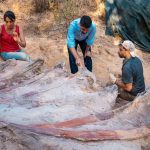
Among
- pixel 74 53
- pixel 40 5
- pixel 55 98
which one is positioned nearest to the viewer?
pixel 55 98

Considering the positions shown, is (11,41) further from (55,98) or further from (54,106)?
(54,106)

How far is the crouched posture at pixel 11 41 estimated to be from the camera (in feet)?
21.8

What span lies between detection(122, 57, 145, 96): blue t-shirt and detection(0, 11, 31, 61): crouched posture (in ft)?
5.82

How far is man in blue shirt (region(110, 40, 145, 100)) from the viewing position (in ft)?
19.0

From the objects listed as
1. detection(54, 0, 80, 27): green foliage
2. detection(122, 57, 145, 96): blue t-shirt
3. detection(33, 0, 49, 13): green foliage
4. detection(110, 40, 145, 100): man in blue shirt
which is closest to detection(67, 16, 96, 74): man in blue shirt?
detection(110, 40, 145, 100): man in blue shirt

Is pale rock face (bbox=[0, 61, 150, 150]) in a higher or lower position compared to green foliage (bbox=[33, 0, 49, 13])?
lower

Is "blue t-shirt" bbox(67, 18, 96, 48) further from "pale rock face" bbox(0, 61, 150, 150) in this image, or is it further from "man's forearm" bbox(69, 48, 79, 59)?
"pale rock face" bbox(0, 61, 150, 150)

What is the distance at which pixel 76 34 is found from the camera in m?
6.73

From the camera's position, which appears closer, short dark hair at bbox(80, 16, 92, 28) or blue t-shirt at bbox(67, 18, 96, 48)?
short dark hair at bbox(80, 16, 92, 28)

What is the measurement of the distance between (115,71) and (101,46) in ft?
3.42

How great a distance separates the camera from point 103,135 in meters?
3.88

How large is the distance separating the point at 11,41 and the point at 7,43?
0.08 metres

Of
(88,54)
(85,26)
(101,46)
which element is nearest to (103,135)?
(85,26)

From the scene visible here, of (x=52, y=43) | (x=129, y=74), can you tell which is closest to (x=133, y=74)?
(x=129, y=74)
